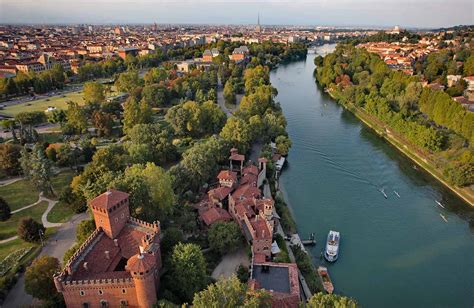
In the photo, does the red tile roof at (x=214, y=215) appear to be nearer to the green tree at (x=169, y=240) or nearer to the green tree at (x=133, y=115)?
the green tree at (x=169, y=240)

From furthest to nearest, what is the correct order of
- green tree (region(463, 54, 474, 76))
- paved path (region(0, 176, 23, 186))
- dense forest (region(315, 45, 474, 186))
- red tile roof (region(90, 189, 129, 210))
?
1. green tree (region(463, 54, 474, 76))
2. dense forest (region(315, 45, 474, 186))
3. paved path (region(0, 176, 23, 186))
4. red tile roof (region(90, 189, 129, 210))

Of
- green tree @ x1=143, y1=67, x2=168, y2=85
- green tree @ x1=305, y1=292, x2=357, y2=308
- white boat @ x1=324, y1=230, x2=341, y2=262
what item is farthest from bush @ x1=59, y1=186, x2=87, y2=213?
green tree @ x1=143, y1=67, x2=168, y2=85

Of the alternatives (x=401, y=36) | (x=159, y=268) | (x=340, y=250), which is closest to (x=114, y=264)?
(x=159, y=268)

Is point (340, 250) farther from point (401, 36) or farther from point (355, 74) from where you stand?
point (401, 36)

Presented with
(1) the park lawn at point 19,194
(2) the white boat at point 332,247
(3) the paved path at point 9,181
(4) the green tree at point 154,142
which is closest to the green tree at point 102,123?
(4) the green tree at point 154,142

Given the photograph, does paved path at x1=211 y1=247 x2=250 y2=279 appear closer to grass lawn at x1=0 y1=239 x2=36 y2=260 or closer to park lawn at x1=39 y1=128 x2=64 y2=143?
grass lawn at x1=0 y1=239 x2=36 y2=260

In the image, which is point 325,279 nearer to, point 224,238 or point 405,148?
point 224,238
